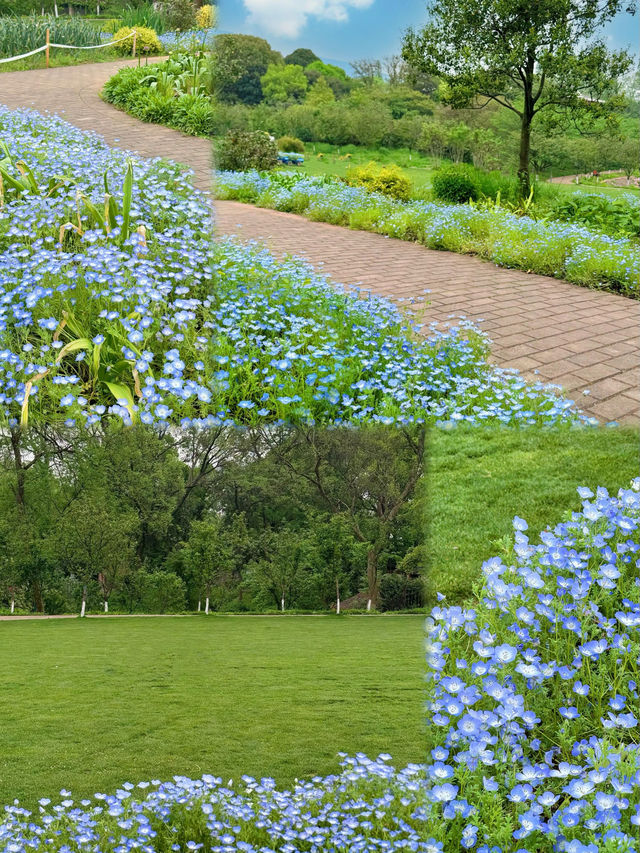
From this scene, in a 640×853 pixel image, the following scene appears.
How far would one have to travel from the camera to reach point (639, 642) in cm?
228

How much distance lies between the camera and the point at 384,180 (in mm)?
12648

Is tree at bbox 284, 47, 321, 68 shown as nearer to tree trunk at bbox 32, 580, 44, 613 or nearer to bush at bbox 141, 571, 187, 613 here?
bush at bbox 141, 571, 187, 613

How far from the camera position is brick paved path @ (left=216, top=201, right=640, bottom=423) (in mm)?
4867

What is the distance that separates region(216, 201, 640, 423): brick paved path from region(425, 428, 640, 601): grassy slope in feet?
1.69

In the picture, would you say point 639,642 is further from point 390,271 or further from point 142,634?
point 390,271

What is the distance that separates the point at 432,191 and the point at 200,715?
35.9 feet

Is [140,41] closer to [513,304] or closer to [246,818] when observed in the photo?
[513,304]

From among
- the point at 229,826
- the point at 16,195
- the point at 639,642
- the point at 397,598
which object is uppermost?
the point at 16,195

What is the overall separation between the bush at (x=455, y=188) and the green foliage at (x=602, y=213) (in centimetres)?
146

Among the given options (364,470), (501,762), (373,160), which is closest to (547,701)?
(501,762)

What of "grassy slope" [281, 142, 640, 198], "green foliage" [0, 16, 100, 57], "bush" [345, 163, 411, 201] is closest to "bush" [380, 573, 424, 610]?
"bush" [345, 163, 411, 201]

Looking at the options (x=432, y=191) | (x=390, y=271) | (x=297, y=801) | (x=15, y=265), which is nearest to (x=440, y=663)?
(x=297, y=801)

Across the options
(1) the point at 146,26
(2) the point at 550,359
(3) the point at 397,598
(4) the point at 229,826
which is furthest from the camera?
(1) the point at 146,26

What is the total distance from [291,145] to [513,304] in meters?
6.89
